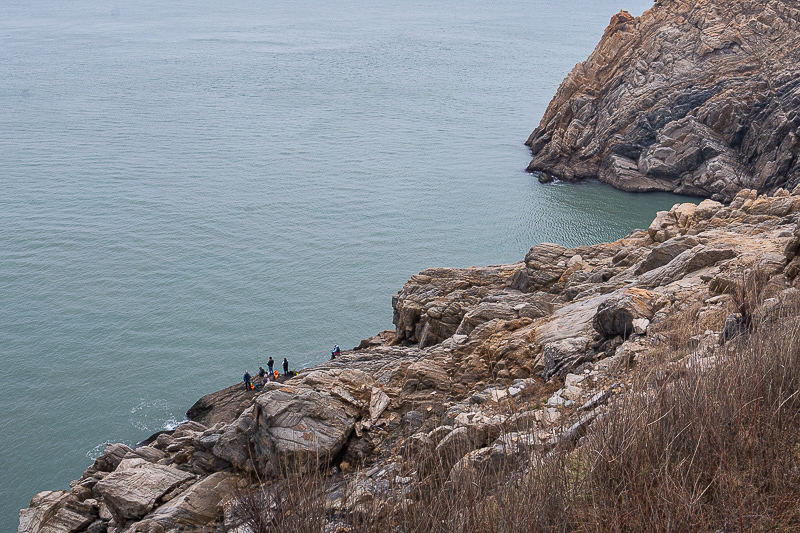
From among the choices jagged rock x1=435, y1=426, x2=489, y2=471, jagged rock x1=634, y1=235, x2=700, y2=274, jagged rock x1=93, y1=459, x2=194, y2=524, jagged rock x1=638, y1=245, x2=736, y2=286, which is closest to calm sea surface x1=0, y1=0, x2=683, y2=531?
jagged rock x1=93, y1=459, x2=194, y2=524

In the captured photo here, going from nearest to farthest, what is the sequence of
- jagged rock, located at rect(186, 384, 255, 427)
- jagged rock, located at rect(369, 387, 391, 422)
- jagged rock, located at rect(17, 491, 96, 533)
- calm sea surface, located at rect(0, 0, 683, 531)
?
jagged rock, located at rect(17, 491, 96, 533) < jagged rock, located at rect(369, 387, 391, 422) < jagged rock, located at rect(186, 384, 255, 427) < calm sea surface, located at rect(0, 0, 683, 531)

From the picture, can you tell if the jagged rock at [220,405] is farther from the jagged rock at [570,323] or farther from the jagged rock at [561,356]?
the jagged rock at [561,356]

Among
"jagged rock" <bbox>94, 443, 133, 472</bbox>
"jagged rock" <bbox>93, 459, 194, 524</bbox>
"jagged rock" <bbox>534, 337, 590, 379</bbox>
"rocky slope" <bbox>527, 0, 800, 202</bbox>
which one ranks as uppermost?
"rocky slope" <bbox>527, 0, 800, 202</bbox>

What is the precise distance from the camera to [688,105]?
2452 inches

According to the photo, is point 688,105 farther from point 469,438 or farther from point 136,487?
point 136,487

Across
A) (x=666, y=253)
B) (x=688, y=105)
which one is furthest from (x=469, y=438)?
(x=688, y=105)

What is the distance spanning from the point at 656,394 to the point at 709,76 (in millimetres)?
64114

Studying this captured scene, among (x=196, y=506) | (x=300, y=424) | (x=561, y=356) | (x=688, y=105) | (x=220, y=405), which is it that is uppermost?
(x=688, y=105)

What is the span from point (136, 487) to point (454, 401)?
273 inches

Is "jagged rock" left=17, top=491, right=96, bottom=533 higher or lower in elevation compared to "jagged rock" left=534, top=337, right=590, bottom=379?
lower

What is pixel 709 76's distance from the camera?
62.8m

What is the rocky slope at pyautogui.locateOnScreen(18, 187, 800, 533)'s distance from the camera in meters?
9.99

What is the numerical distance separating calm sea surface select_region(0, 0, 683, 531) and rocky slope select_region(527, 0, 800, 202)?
388cm

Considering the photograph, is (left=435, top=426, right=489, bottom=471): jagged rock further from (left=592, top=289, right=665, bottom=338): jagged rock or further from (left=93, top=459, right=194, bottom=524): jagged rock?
(left=93, top=459, right=194, bottom=524): jagged rock
